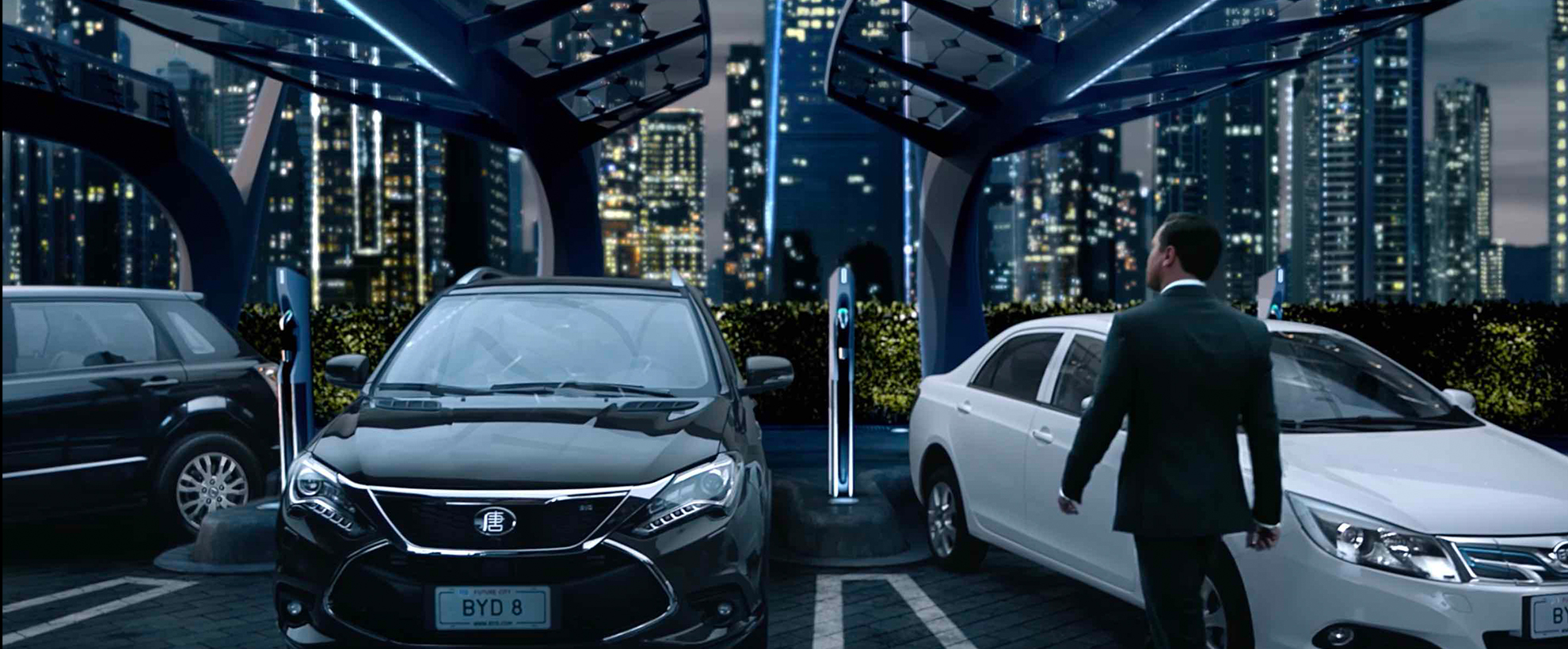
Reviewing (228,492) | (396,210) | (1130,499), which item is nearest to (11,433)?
(228,492)

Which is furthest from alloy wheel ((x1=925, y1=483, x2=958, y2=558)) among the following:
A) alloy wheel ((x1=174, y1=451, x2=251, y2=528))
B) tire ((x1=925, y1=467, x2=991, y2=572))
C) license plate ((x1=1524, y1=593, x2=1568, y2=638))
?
alloy wheel ((x1=174, y1=451, x2=251, y2=528))

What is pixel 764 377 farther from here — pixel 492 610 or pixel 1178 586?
pixel 1178 586

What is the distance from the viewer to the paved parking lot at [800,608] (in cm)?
537

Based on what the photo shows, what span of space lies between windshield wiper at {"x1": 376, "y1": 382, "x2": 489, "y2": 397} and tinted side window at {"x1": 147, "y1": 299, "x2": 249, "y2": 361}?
3.40 metres

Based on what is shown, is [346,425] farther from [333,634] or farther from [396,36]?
[396,36]

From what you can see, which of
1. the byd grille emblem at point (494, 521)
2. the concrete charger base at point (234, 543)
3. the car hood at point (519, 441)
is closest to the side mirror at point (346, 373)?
the car hood at point (519, 441)

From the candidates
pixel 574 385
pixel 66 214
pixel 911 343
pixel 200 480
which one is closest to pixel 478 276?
pixel 574 385

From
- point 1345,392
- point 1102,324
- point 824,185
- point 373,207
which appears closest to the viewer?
point 1345,392

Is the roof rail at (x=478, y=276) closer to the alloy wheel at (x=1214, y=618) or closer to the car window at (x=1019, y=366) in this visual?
the car window at (x=1019, y=366)

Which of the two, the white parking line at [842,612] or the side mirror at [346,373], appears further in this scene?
the white parking line at [842,612]

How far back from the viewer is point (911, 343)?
14.9 m

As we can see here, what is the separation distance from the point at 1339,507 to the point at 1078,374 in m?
1.66

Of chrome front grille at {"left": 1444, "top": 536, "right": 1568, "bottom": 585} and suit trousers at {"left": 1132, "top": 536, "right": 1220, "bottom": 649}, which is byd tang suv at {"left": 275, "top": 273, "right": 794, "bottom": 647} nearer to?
suit trousers at {"left": 1132, "top": 536, "right": 1220, "bottom": 649}

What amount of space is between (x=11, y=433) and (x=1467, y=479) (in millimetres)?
7191
